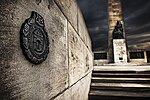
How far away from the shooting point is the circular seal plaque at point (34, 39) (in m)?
0.54

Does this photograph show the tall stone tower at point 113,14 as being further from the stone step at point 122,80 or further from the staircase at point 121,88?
the stone step at point 122,80

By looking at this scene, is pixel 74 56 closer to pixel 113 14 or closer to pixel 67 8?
pixel 67 8

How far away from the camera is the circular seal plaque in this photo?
542mm

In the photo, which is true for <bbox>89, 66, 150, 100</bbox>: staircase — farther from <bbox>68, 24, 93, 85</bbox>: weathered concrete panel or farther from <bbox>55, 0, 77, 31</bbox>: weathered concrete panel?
<bbox>55, 0, 77, 31</bbox>: weathered concrete panel

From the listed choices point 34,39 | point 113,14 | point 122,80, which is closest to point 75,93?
point 34,39

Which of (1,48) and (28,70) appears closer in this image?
(1,48)

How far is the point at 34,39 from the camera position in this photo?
1.99 feet

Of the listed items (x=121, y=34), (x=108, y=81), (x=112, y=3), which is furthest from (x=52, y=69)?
(x=112, y=3)

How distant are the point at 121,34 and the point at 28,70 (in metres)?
14.3

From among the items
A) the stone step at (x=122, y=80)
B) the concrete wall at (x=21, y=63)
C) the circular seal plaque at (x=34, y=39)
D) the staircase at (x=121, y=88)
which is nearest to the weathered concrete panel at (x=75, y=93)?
the concrete wall at (x=21, y=63)

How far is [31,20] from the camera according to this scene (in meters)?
0.59

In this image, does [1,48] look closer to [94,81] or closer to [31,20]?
[31,20]

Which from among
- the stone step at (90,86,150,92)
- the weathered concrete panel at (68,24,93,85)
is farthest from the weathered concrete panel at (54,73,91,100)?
the stone step at (90,86,150,92)

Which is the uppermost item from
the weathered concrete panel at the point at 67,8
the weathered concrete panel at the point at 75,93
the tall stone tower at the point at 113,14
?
the tall stone tower at the point at 113,14
